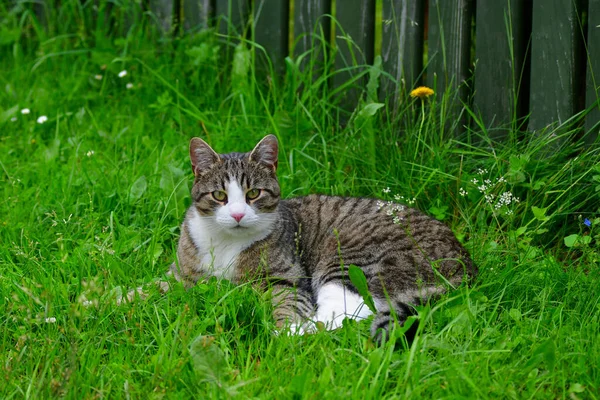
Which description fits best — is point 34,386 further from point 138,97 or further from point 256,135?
point 138,97

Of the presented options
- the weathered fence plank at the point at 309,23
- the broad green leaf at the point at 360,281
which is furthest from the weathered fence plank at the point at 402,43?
the broad green leaf at the point at 360,281

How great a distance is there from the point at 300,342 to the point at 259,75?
272cm

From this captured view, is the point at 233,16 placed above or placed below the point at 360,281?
above

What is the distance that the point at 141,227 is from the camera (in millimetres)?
4195

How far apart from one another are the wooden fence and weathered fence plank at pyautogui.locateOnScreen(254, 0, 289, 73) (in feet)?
0.05

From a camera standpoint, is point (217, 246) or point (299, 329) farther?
point (217, 246)

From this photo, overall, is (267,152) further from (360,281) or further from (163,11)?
(163,11)

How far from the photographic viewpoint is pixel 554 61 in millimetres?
4113

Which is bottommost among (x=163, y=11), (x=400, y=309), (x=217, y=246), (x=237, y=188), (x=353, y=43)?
(x=217, y=246)

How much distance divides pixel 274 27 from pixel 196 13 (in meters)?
0.73

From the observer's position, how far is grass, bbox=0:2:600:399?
108 inches

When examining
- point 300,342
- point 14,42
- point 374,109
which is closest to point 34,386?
point 300,342

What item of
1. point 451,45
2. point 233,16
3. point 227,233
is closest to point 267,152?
point 227,233

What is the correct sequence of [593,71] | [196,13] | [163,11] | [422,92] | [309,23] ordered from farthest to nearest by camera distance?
1. [163,11]
2. [196,13]
3. [309,23]
4. [422,92]
5. [593,71]
